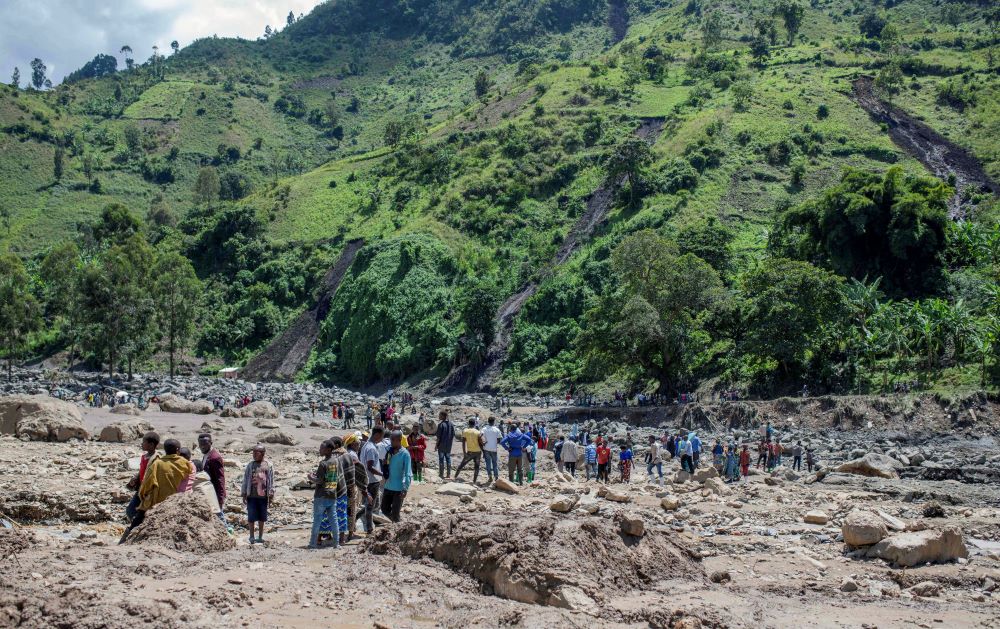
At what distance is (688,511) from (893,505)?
17.4ft

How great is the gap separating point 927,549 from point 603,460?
34.9ft

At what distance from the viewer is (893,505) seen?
17.3 metres

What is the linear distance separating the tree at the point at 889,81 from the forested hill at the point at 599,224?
1.43ft

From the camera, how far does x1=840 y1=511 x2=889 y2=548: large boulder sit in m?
11.4

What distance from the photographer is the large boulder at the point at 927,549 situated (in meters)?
10.8

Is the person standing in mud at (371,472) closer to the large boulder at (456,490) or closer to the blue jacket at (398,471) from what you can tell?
the blue jacket at (398,471)

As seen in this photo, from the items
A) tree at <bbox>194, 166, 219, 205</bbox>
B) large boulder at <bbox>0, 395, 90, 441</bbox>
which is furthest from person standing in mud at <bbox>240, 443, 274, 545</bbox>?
tree at <bbox>194, 166, 219, 205</bbox>

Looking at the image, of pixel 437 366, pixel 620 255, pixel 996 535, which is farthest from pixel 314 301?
pixel 996 535

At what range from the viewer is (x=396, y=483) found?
11.9 m

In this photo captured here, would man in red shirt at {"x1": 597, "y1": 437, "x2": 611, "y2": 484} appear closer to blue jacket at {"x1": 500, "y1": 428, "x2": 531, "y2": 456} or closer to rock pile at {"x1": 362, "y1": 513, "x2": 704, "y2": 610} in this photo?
blue jacket at {"x1": 500, "y1": 428, "x2": 531, "y2": 456}

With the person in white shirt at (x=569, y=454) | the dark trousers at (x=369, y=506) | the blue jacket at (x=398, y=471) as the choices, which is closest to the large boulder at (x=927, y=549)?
the blue jacket at (x=398, y=471)

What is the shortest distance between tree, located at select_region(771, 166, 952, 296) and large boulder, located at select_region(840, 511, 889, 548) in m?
38.3

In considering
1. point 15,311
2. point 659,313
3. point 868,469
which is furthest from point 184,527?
point 15,311

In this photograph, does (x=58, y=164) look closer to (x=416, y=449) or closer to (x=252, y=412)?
(x=252, y=412)
